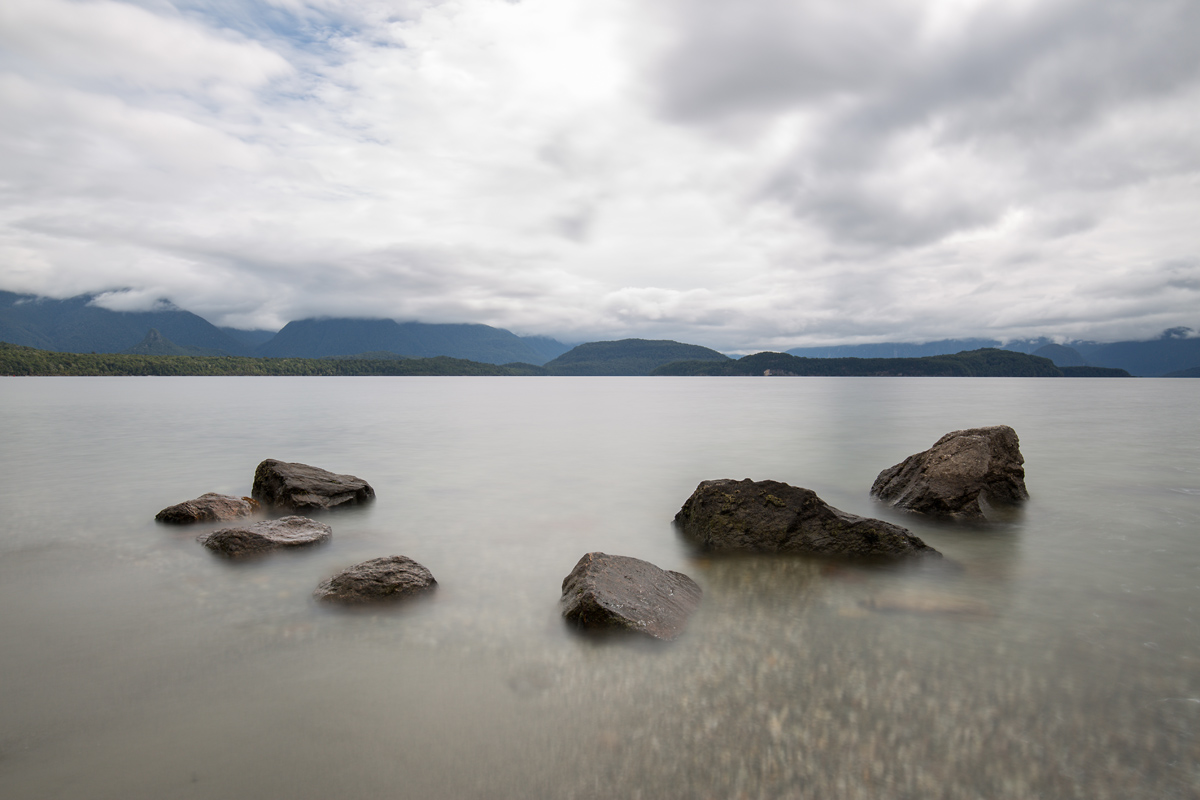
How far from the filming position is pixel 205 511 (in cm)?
1269

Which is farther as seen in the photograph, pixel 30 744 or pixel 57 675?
pixel 57 675

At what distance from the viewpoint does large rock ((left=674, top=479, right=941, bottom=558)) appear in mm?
10297

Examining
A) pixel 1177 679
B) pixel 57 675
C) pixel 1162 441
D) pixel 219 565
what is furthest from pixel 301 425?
pixel 1162 441

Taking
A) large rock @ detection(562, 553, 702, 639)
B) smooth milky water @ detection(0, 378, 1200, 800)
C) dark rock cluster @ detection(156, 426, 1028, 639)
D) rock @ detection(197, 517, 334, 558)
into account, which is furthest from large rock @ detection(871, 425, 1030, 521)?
rock @ detection(197, 517, 334, 558)

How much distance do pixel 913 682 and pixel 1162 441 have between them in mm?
35947

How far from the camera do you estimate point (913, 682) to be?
602cm

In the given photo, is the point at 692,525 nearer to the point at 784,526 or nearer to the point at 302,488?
the point at 784,526

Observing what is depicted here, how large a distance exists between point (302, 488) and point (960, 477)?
602 inches

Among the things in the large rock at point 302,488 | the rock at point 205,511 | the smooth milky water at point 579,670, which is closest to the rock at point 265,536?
the smooth milky water at point 579,670

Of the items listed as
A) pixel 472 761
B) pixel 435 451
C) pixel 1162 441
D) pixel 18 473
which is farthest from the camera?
pixel 1162 441

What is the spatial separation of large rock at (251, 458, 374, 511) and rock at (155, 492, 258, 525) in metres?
0.91

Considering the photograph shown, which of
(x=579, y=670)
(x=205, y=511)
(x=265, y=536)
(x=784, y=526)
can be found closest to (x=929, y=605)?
(x=784, y=526)

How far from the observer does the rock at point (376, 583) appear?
816cm

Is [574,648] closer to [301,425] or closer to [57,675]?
[57,675]
